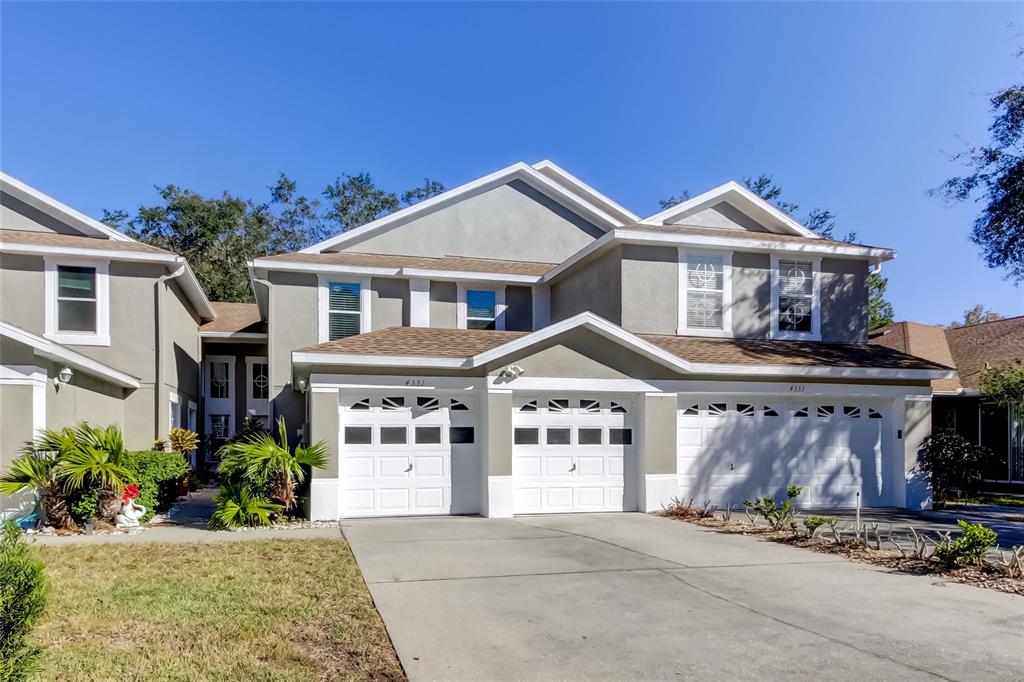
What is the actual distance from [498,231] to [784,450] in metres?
9.34

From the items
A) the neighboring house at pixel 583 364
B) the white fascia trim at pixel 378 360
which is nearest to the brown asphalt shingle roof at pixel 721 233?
the neighboring house at pixel 583 364

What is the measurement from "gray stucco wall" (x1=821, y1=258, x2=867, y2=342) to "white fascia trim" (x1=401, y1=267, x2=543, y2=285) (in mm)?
6942

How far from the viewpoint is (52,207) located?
17.4 meters

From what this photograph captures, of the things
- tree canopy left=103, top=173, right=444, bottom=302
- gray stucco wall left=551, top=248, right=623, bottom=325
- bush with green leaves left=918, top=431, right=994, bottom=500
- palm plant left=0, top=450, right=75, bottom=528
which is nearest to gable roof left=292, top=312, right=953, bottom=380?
gray stucco wall left=551, top=248, right=623, bottom=325

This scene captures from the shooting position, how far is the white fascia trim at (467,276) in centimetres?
1775

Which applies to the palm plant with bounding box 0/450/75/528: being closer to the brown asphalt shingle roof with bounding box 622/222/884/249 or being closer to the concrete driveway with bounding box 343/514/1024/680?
the concrete driveway with bounding box 343/514/1024/680

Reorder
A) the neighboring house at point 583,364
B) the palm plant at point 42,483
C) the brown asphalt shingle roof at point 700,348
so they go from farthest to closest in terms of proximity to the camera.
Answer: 1. the brown asphalt shingle roof at point 700,348
2. the neighboring house at point 583,364
3. the palm plant at point 42,483

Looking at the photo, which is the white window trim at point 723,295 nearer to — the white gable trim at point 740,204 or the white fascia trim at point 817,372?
the white gable trim at point 740,204

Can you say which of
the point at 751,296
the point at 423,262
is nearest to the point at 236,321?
the point at 423,262

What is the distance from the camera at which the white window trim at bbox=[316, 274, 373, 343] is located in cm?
1741

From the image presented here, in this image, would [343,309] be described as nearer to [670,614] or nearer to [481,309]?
[481,309]

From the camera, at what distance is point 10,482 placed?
11.7 m

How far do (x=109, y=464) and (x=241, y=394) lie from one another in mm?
12270

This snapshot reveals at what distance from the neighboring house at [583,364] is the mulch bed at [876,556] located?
1765mm
